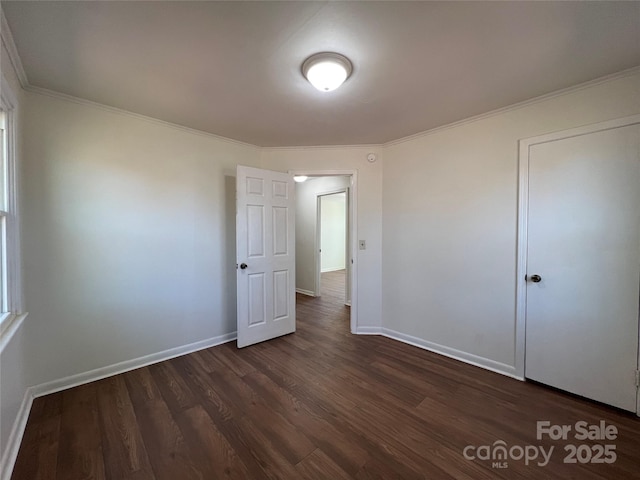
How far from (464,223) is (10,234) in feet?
11.5

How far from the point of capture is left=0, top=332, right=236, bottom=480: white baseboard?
141 centimetres

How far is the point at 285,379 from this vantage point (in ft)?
7.43

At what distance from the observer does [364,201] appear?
127 inches

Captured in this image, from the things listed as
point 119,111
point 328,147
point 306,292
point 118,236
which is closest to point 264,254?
point 118,236

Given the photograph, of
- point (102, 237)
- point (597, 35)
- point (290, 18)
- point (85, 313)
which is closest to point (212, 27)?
point (290, 18)

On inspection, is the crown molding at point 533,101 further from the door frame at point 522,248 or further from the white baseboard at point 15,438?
the white baseboard at point 15,438

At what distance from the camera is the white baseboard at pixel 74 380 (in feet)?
4.64

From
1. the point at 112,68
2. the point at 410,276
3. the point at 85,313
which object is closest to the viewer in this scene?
the point at 112,68

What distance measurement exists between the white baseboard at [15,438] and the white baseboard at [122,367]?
0.40 ft

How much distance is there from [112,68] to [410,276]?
312 centimetres

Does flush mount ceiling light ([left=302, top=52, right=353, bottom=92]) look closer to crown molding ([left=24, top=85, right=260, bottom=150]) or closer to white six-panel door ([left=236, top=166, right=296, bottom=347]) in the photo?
white six-panel door ([left=236, top=166, right=296, bottom=347])

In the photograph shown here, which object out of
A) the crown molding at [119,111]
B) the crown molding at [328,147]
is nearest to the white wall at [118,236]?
the crown molding at [119,111]

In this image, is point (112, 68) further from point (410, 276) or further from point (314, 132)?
point (410, 276)

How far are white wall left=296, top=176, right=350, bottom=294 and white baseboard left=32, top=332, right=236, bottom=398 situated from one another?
8.29 feet
